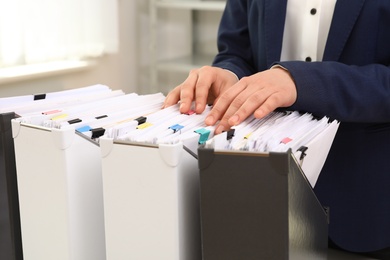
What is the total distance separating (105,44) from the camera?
2.13 meters

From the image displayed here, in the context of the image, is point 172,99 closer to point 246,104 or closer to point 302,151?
point 246,104

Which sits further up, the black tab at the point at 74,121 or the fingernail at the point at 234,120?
the fingernail at the point at 234,120

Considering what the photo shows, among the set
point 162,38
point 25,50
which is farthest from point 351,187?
point 162,38

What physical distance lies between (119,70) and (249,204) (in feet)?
6.20

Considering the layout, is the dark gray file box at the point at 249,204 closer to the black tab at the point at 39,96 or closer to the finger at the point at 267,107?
the finger at the point at 267,107

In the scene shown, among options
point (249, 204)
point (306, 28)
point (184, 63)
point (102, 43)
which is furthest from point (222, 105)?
point (184, 63)

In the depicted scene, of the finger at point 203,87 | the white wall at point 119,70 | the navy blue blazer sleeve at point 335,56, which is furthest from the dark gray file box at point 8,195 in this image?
the white wall at point 119,70

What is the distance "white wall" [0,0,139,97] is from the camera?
6.63 feet

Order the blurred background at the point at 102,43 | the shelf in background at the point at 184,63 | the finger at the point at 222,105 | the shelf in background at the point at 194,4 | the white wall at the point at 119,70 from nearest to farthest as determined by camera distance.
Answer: the finger at the point at 222,105, the blurred background at the point at 102,43, the white wall at the point at 119,70, the shelf in background at the point at 194,4, the shelf in background at the point at 184,63

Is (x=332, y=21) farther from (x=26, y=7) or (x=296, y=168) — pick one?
(x=26, y=7)

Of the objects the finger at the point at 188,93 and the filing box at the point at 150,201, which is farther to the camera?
the finger at the point at 188,93

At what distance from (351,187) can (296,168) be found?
1.63 feet

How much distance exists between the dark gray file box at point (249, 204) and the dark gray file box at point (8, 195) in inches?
11.1

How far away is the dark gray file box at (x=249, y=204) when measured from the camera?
52 centimetres
